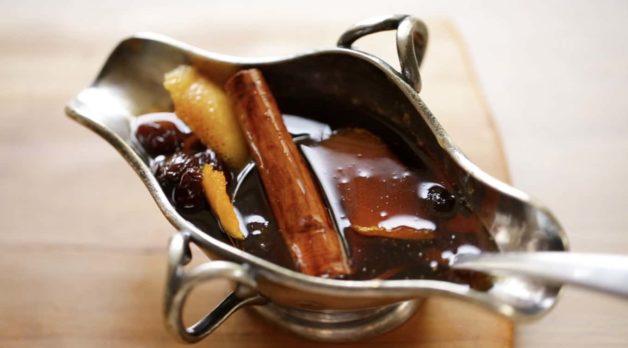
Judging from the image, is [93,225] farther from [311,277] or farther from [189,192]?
[311,277]

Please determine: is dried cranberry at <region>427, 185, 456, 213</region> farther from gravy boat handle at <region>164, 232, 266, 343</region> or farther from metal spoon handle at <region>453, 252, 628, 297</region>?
gravy boat handle at <region>164, 232, 266, 343</region>

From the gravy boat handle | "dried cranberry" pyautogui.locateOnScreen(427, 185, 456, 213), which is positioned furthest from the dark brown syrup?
the gravy boat handle

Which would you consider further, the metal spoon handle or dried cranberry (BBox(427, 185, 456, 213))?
dried cranberry (BBox(427, 185, 456, 213))

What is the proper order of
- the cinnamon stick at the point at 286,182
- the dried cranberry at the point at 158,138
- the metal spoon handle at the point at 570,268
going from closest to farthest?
1. the metal spoon handle at the point at 570,268
2. the cinnamon stick at the point at 286,182
3. the dried cranberry at the point at 158,138

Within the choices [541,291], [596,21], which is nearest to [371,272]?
[541,291]

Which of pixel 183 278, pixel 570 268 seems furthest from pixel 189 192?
pixel 570 268

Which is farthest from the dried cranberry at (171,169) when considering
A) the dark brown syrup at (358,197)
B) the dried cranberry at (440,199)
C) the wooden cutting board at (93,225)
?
the dried cranberry at (440,199)

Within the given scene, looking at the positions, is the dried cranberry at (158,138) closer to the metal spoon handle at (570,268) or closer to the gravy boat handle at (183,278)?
the gravy boat handle at (183,278)
